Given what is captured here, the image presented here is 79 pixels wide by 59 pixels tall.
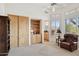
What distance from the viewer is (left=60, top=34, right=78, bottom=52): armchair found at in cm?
393

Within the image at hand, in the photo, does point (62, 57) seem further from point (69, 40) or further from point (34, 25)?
point (34, 25)

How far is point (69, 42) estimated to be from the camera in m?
4.06

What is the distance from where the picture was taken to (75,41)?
3943 mm

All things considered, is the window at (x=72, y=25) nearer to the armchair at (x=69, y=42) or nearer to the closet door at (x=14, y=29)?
the armchair at (x=69, y=42)

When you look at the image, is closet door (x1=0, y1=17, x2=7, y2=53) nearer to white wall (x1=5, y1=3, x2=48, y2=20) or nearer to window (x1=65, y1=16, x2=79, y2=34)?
white wall (x1=5, y1=3, x2=48, y2=20)

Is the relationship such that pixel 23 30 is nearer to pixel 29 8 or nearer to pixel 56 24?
pixel 29 8

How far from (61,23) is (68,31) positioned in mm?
325

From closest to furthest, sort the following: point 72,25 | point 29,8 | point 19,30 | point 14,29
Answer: point 72,25 < point 29,8 < point 14,29 < point 19,30

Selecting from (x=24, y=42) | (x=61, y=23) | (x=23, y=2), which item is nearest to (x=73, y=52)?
(x=61, y=23)

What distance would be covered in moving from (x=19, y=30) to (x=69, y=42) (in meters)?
3.24

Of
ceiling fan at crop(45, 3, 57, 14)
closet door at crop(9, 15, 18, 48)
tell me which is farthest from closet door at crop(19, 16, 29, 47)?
ceiling fan at crop(45, 3, 57, 14)

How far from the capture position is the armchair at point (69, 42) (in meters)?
3.93

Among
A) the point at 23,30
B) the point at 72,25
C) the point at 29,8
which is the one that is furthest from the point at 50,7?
the point at 23,30

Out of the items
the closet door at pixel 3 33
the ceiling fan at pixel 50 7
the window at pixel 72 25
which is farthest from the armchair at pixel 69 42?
the closet door at pixel 3 33
